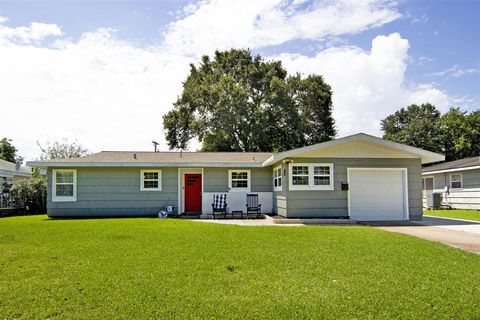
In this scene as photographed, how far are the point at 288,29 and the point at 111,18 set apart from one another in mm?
5728

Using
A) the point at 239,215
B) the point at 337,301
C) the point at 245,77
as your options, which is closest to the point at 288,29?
the point at 239,215

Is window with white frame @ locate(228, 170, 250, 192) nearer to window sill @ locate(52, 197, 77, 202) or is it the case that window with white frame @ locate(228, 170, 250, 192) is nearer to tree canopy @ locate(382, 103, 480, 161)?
window sill @ locate(52, 197, 77, 202)

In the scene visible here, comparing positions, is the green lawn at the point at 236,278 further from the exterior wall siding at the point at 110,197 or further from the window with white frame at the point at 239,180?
the window with white frame at the point at 239,180

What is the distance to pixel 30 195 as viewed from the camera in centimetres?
1948

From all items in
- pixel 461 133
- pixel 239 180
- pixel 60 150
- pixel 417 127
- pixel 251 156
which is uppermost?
pixel 417 127

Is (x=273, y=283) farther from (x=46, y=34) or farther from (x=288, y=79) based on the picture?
(x=288, y=79)

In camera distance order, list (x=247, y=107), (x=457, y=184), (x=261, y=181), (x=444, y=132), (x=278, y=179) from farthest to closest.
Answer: (x=444, y=132) < (x=247, y=107) < (x=457, y=184) < (x=261, y=181) < (x=278, y=179)

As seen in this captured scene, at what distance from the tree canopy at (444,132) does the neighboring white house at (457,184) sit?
1631 centimetres

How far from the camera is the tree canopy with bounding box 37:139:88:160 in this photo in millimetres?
28670

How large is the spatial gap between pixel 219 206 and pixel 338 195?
4.79 m

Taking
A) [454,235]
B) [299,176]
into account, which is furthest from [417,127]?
[454,235]

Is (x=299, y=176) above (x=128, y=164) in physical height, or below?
below

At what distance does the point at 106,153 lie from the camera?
18266mm

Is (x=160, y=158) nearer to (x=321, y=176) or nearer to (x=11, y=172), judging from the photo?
(x=321, y=176)
